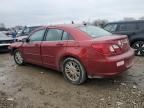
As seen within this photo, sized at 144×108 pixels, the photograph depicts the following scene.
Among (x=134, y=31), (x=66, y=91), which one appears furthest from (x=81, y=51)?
(x=134, y=31)

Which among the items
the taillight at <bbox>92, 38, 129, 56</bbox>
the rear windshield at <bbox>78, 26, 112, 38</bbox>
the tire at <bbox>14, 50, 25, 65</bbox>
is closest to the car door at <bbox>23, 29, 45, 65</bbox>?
the tire at <bbox>14, 50, 25, 65</bbox>

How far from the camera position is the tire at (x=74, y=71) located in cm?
571

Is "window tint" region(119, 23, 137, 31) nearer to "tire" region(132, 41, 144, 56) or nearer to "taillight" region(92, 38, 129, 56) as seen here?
"tire" region(132, 41, 144, 56)

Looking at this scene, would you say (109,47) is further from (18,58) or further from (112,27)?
(112,27)

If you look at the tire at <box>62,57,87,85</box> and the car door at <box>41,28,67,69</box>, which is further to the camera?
the car door at <box>41,28,67,69</box>

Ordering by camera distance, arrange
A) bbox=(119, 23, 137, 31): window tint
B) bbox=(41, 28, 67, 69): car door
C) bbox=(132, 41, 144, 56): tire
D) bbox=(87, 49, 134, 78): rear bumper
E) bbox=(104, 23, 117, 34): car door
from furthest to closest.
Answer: bbox=(104, 23, 117, 34): car door
bbox=(119, 23, 137, 31): window tint
bbox=(132, 41, 144, 56): tire
bbox=(41, 28, 67, 69): car door
bbox=(87, 49, 134, 78): rear bumper

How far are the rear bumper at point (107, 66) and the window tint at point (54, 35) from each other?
4.60 ft

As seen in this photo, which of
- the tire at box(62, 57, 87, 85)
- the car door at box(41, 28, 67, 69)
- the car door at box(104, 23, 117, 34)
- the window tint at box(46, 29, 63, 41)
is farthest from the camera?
the car door at box(104, 23, 117, 34)

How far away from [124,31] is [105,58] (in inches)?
223

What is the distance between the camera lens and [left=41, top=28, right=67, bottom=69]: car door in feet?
20.2

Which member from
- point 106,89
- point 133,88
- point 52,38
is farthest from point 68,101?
point 52,38

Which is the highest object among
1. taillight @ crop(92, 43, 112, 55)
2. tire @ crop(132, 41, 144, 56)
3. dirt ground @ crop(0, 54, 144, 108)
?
taillight @ crop(92, 43, 112, 55)

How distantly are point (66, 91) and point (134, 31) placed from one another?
5875 millimetres

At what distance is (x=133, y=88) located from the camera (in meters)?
5.50
